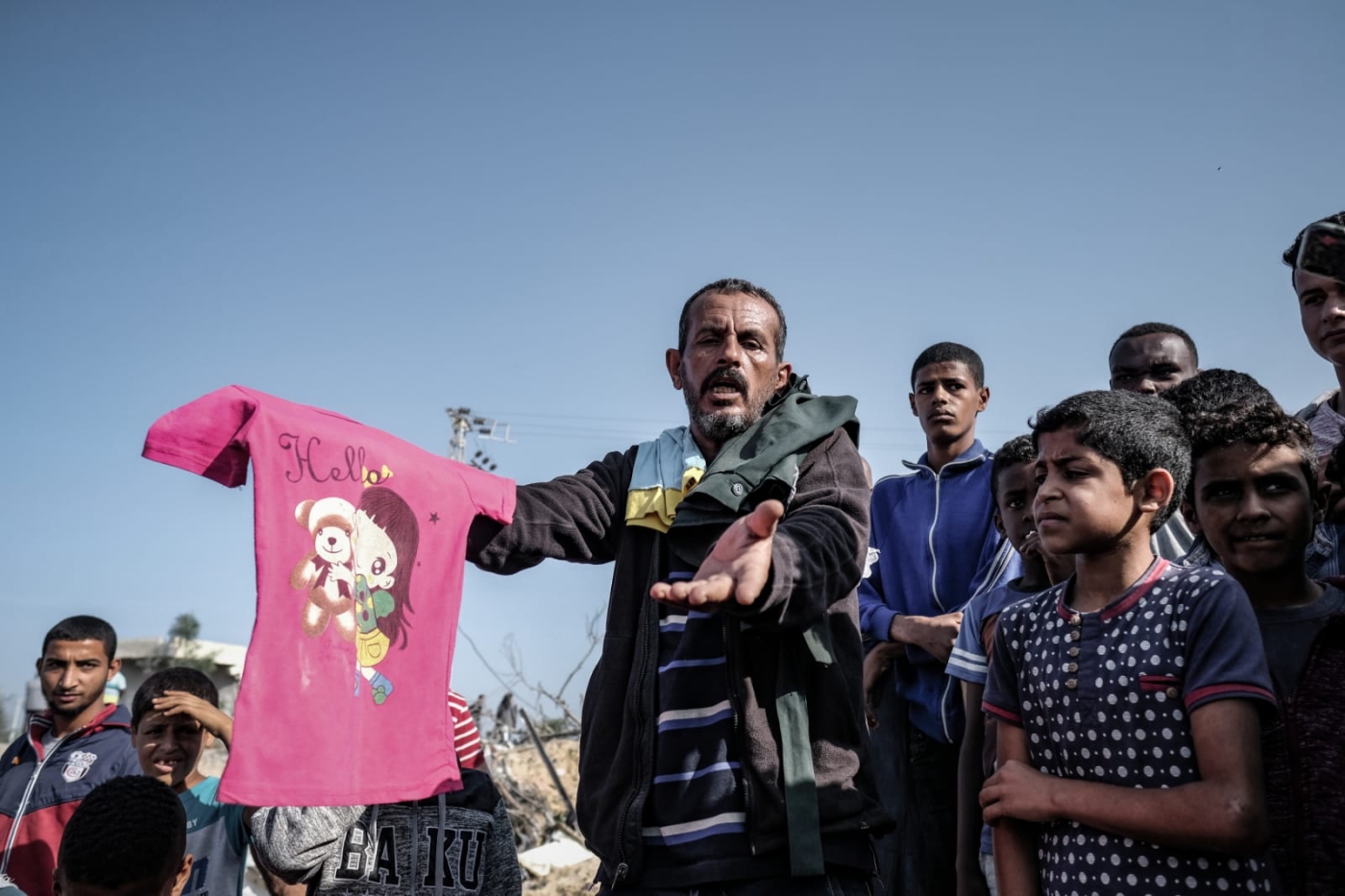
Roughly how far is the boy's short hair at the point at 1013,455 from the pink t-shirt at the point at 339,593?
1.92m

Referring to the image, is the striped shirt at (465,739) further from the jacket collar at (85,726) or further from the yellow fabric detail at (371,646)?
the jacket collar at (85,726)

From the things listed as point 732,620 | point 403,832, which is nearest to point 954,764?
point 732,620

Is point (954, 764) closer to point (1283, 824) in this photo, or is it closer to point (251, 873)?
point (1283, 824)

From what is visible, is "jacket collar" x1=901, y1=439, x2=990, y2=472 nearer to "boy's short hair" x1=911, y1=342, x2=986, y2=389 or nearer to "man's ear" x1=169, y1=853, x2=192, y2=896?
"boy's short hair" x1=911, y1=342, x2=986, y2=389

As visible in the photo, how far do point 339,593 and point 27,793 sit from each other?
3522 millimetres

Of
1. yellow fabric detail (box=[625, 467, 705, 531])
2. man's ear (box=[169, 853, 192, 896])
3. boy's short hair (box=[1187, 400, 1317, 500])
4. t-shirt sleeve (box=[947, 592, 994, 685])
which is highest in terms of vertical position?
boy's short hair (box=[1187, 400, 1317, 500])

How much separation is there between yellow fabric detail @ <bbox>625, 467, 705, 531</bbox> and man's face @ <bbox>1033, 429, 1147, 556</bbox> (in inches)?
35.6

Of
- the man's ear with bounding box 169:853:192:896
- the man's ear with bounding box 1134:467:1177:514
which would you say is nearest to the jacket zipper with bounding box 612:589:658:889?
the man's ear with bounding box 1134:467:1177:514

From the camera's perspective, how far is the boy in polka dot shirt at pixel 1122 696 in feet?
6.51

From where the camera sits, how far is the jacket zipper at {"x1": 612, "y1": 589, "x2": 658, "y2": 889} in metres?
2.34

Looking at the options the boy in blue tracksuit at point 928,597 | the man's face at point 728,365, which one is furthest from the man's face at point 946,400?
the man's face at point 728,365

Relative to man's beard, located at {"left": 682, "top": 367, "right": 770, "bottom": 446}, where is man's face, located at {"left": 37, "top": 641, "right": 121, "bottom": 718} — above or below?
below

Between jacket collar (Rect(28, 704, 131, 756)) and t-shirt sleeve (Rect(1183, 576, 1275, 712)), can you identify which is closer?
t-shirt sleeve (Rect(1183, 576, 1275, 712))

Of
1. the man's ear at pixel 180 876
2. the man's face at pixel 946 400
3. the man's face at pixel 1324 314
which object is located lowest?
the man's ear at pixel 180 876
